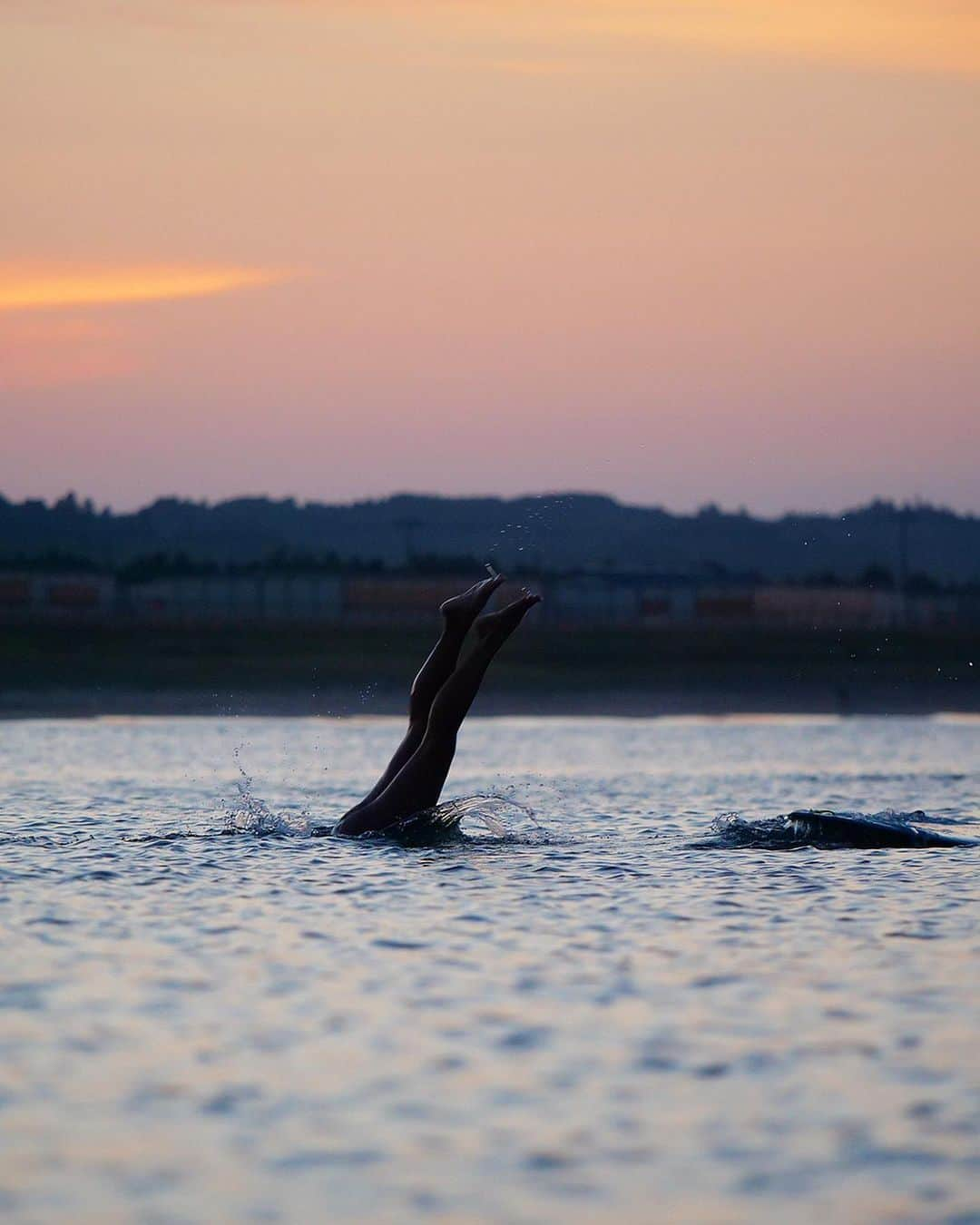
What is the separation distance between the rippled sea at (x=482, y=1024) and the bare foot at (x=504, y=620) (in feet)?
6.78

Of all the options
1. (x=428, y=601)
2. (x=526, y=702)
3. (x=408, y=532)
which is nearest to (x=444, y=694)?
(x=526, y=702)

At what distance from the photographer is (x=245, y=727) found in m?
45.5

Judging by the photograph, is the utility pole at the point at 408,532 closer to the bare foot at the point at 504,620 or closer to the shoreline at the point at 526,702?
the shoreline at the point at 526,702

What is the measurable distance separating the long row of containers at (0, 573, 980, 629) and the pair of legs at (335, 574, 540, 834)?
66354 mm

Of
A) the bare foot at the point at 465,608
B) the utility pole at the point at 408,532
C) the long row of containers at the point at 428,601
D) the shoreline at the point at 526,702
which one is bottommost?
the shoreline at the point at 526,702

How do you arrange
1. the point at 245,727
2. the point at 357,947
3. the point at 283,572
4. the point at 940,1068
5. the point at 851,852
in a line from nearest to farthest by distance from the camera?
1. the point at 940,1068
2. the point at 357,947
3. the point at 851,852
4. the point at 245,727
5. the point at 283,572

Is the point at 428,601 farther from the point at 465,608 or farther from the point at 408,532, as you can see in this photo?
the point at 465,608

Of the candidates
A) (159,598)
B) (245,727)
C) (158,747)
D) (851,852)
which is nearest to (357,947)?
(851,852)

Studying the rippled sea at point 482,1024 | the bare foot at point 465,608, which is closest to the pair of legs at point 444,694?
the bare foot at point 465,608

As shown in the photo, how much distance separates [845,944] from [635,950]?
148 cm

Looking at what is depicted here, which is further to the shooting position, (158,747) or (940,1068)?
(158,747)

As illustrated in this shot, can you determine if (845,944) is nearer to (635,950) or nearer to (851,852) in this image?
(635,950)

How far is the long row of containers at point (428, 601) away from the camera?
311ft

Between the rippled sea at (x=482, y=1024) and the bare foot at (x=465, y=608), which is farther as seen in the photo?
the bare foot at (x=465, y=608)
